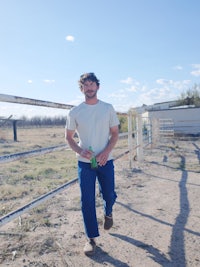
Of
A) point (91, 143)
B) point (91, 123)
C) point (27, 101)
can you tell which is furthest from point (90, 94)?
point (27, 101)

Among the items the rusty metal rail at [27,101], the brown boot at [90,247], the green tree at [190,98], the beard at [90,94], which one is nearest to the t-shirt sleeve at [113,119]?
the beard at [90,94]

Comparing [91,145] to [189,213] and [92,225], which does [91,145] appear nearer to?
[92,225]

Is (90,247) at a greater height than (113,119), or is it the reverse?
(113,119)

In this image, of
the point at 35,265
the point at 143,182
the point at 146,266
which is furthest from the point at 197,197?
the point at 35,265

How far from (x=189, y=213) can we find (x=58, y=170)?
4460 mm

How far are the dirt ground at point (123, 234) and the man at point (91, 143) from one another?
0.85 ft

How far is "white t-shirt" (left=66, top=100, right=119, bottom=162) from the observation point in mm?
2834

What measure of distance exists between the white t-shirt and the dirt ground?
33.7 inches

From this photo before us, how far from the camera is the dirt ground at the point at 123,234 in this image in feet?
8.64

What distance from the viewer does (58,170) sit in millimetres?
7754

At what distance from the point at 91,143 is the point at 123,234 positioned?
3.40 ft

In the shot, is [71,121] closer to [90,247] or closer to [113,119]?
[113,119]

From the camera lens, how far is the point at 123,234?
319cm

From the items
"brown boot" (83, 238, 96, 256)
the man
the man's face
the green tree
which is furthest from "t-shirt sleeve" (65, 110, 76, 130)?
the green tree
